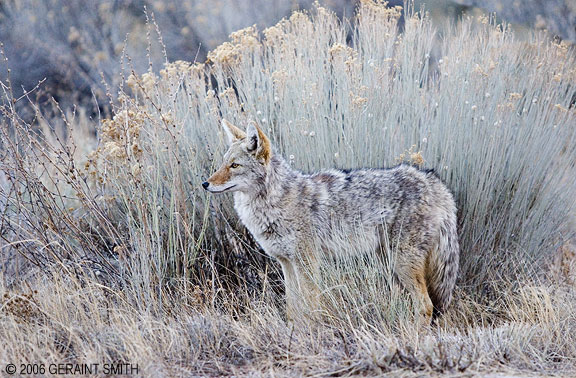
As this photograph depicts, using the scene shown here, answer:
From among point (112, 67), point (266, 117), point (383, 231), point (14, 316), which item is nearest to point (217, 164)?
point (266, 117)

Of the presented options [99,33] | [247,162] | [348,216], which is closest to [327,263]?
[348,216]

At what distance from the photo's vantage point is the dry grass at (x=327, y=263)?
4.05m

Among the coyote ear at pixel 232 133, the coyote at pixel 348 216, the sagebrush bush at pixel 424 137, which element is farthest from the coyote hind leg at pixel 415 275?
the coyote ear at pixel 232 133

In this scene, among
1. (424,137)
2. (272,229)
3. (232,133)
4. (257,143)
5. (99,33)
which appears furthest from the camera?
(99,33)

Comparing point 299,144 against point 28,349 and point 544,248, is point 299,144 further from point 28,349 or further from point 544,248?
point 28,349

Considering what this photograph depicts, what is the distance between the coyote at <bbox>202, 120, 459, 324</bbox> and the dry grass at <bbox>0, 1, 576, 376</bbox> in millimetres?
197

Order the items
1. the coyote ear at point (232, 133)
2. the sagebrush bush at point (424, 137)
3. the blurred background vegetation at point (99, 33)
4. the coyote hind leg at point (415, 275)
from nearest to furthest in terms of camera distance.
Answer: the coyote hind leg at point (415, 275), the coyote ear at point (232, 133), the sagebrush bush at point (424, 137), the blurred background vegetation at point (99, 33)

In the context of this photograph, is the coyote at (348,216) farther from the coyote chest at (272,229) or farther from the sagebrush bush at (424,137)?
the sagebrush bush at (424,137)

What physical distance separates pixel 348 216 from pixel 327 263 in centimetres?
40

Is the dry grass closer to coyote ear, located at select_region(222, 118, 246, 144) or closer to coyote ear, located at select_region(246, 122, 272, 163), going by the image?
coyote ear, located at select_region(222, 118, 246, 144)

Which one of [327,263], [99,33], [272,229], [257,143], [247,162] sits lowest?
[327,263]

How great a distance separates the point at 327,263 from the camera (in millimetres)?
4879

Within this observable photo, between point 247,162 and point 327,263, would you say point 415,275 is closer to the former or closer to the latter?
point 327,263

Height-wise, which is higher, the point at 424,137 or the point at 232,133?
the point at 232,133
